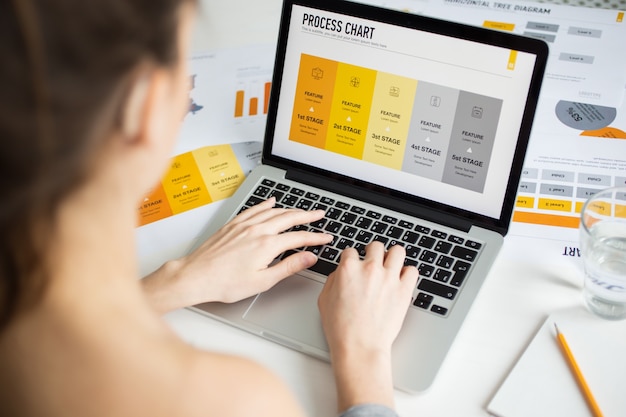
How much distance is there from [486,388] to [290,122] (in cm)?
45

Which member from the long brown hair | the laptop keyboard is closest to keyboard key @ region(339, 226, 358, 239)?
the laptop keyboard

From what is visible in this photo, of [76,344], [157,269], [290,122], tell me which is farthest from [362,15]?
[76,344]

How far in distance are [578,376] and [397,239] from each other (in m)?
0.27

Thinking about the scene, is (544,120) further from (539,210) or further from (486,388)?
(486,388)

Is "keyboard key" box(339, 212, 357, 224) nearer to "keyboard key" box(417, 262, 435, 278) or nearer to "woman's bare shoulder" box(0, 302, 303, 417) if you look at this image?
"keyboard key" box(417, 262, 435, 278)

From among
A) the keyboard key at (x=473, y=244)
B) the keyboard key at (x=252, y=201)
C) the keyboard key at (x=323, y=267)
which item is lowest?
the keyboard key at (x=323, y=267)

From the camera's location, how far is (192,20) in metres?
0.46

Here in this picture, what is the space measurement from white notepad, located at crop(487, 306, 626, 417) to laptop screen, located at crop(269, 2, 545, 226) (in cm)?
17

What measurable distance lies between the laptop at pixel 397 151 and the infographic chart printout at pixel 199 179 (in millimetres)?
37

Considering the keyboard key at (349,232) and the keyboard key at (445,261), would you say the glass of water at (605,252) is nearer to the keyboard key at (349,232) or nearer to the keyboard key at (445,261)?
the keyboard key at (445,261)

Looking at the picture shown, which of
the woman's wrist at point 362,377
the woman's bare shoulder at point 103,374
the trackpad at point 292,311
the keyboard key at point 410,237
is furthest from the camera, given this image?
the keyboard key at point 410,237

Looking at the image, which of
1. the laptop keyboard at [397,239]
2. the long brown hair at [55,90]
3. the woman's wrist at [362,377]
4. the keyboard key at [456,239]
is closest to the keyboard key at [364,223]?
the laptop keyboard at [397,239]

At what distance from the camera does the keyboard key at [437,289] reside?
2.73 feet

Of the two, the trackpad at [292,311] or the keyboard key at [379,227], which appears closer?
the trackpad at [292,311]
